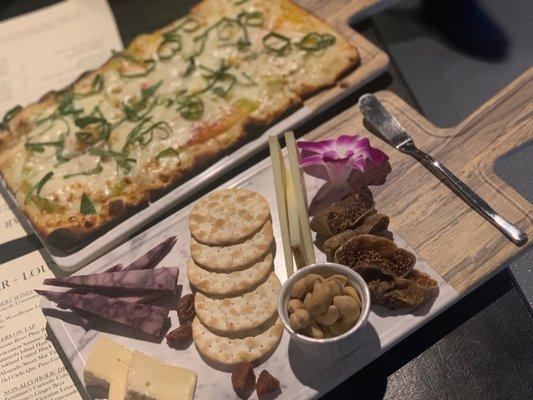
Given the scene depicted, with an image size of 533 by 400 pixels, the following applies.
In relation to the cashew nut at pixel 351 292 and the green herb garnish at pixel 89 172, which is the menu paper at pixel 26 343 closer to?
the green herb garnish at pixel 89 172

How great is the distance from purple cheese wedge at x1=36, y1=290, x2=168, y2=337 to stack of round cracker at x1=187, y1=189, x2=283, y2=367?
4.3 inches

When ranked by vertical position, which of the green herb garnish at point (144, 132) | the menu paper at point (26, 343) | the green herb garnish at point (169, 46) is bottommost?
the menu paper at point (26, 343)

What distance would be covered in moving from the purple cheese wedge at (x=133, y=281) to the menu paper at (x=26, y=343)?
0.25 m

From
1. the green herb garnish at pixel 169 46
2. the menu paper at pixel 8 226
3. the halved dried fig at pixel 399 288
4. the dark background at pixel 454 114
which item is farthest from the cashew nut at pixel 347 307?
the green herb garnish at pixel 169 46

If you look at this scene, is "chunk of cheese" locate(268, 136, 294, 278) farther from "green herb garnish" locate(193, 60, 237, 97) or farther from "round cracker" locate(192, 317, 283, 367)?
"green herb garnish" locate(193, 60, 237, 97)

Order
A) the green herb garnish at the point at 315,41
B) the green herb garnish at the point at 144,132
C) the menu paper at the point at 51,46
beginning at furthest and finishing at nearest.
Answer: the menu paper at the point at 51,46
the green herb garnish at the point at 315,41
the green herb garnish at the point at 144,132

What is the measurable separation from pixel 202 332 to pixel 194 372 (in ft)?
0.36

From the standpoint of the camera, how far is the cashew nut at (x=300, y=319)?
1442mm

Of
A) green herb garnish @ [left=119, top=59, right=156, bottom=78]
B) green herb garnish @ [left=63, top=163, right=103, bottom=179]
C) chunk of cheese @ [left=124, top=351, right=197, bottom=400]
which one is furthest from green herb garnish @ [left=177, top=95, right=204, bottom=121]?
chunk of cheese @ [left=124, top=351, right=197, bottom=400]

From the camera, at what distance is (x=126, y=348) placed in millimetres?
1680

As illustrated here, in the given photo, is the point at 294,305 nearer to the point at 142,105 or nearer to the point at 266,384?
the point at 266,384

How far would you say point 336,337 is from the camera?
4.72 ft

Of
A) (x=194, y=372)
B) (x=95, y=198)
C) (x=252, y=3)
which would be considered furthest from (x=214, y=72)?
(x=194, y=372)

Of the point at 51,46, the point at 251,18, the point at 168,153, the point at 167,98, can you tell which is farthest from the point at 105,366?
the point at 51,46
